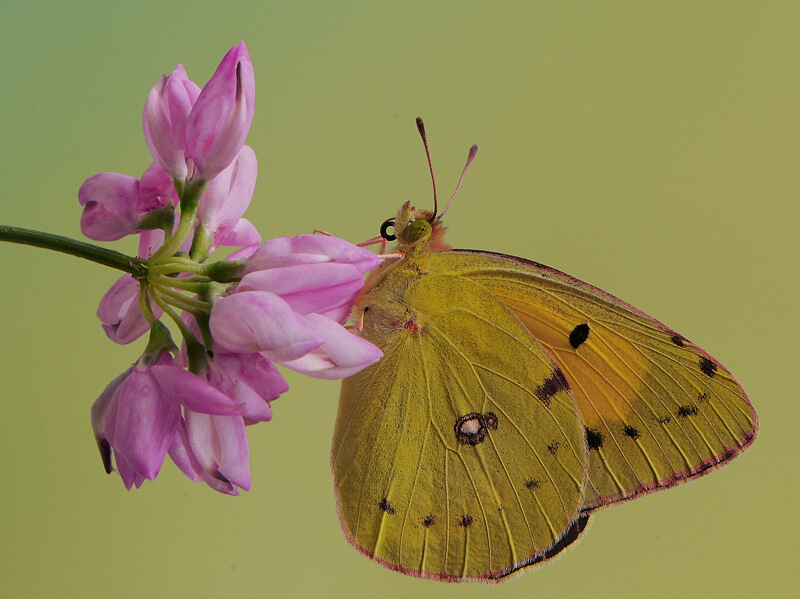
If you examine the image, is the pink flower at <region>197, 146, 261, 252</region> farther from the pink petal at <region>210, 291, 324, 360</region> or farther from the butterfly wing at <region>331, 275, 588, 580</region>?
the butterfly wing at <region>331, 275, 588, 580</region>

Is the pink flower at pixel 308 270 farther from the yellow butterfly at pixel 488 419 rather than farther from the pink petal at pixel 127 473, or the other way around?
the yellow butterfly at pixel 488 419

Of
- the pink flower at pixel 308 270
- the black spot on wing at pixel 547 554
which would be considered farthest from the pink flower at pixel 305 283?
the black spot on wing at pixel 547 554

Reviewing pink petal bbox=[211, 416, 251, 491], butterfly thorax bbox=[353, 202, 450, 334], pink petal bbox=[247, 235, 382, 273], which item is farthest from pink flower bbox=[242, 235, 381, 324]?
butterfly thorax bbox=[353, 202, 450, 334]

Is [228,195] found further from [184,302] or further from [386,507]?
[386,507]

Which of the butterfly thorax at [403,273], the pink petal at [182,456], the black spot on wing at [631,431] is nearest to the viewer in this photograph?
the pink petal at [182,456]

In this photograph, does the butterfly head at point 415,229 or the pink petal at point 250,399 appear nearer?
the pink petal at point 250,399

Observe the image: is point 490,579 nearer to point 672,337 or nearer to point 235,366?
point 672,337

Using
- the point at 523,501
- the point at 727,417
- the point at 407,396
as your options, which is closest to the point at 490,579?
the point at 523,501
